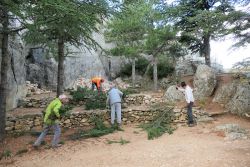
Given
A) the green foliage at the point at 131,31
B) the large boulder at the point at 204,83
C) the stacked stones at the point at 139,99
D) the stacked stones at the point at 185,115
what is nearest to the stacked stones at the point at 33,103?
the stacked stones at the point at 139,99

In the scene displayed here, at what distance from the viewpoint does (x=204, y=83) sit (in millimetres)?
15672

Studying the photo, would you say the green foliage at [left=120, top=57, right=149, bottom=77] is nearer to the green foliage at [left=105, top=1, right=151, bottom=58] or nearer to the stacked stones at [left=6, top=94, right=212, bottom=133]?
the green foliage at [left=105, top=1, right=151, bottom=58]

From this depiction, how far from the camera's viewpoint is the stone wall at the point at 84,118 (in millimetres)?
12320

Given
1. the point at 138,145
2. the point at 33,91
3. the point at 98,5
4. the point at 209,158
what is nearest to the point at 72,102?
the point at 33,91

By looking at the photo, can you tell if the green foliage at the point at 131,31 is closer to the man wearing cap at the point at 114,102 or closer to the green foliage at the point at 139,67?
the green foliage at the point at 139,67

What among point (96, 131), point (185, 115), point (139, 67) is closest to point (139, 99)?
point (185, 115)

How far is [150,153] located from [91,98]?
7237mm

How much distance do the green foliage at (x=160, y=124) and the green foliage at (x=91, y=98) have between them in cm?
261

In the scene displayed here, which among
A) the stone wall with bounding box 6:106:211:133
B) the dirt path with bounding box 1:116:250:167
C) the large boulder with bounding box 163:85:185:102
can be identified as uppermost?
the large boulder with bounding box 163:85:185:102

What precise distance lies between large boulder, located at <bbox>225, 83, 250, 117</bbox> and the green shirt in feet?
26.3

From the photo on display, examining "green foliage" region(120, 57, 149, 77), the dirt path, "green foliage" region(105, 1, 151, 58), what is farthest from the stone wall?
"green foliage" region(120, 57, 149, 77)

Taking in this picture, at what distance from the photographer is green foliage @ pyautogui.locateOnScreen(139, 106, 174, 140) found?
1103 centimetres

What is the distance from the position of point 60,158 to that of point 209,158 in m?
4.06

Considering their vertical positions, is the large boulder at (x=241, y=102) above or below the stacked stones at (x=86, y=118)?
above
